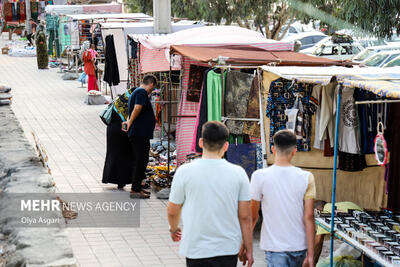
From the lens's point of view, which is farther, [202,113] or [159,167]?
[159,167]

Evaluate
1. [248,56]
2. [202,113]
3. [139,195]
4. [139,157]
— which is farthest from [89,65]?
[202,113]

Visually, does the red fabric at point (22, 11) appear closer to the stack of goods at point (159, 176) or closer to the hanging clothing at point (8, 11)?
the hanging clothing at point (8, 11)

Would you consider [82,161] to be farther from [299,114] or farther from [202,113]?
[299,114]

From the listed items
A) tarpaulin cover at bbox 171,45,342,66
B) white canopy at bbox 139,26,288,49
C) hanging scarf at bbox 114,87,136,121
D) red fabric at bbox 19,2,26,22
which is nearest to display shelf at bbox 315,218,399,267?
tarpaulin cover at bbox 171,45,342,66

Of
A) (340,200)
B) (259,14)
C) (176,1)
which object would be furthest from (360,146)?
(176,1)

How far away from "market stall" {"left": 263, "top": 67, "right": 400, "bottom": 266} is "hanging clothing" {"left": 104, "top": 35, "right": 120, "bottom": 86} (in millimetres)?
8378

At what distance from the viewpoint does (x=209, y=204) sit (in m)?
4.27

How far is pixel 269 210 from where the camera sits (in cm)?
471

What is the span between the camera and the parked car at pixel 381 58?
63.6 ft

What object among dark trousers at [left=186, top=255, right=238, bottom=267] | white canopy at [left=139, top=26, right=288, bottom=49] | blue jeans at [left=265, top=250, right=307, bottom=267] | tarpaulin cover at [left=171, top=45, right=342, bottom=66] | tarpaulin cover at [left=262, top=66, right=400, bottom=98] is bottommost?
blue jeans at [left=265, top=250, right=307, bottom=267]

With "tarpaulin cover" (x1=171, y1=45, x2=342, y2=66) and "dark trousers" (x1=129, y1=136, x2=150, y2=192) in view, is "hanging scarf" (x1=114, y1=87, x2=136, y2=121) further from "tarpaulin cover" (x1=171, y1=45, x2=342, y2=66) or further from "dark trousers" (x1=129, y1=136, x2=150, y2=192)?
"tarpaulin cover" (x1=171, y1=45, x2=342, y2=66)

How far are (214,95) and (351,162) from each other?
6.35 ft

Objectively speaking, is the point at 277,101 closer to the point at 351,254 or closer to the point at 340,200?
the point at 340,200

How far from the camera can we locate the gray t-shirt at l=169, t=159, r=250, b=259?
14.0 ft
